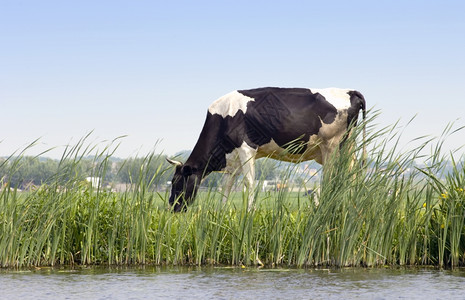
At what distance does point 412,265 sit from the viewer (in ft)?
29.2

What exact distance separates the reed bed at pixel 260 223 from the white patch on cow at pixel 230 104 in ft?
14.3

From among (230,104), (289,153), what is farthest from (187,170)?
(289,153)

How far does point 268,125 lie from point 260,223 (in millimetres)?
4588

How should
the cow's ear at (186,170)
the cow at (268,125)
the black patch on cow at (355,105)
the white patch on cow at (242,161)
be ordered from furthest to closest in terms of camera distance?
the cow's ear at (186,170) → the black patch on cow at (355,105) → the cow at (268,125) → the white patch on cow at (242,161)

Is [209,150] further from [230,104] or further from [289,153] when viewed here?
[289,153]

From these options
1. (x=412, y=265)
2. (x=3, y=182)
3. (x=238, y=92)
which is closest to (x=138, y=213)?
(x=3, y=182)

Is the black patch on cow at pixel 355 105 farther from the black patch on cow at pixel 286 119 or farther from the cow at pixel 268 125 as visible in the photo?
the black patch on cow at pixel 286 119

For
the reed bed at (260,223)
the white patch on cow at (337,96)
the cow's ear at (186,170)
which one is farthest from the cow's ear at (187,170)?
the reed bed at (260,223)

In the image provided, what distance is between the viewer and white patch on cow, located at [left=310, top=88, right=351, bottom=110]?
43.4 ft

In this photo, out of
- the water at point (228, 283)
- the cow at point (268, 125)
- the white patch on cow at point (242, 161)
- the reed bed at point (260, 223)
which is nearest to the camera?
the water at point (228, 283)

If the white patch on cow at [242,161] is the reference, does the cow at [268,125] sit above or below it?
above

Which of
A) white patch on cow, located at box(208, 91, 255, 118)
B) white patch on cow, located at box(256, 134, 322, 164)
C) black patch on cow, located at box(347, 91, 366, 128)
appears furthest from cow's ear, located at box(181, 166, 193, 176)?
black patch on cow, located at box(347, 91, 366, 128)

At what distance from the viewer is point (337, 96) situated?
13.4 meters

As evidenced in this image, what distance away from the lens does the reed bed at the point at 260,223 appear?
8.40m
